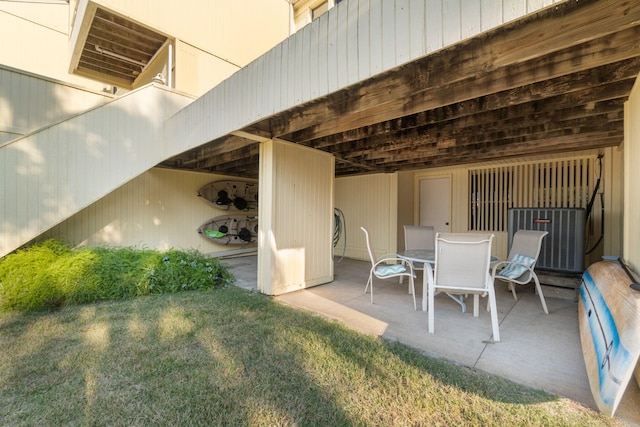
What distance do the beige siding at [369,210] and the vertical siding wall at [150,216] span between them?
11.0 feet

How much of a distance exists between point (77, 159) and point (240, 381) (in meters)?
4.33

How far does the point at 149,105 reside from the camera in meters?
4.65

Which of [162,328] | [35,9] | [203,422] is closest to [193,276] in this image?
[162,328]

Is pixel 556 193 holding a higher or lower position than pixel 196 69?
lower

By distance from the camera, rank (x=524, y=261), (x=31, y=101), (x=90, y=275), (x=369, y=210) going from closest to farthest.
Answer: (x=524, y=261) < (x=90, y=275) < (x=31, y=101) < (x=369, y=210)

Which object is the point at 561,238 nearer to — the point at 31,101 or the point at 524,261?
the point at 524,261

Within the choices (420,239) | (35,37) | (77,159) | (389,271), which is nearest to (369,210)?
(420,239)

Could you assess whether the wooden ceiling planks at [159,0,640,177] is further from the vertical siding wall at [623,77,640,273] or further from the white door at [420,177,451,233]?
the white door at [420,177,451,233]

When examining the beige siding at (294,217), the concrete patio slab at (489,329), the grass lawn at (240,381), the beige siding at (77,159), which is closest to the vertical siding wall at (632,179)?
the concrete patio slab at (489,329)

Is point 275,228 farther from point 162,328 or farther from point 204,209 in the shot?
point 204,209

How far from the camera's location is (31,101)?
4430mm

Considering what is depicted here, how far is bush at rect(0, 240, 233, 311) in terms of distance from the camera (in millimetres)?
3236

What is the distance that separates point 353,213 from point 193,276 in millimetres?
4390

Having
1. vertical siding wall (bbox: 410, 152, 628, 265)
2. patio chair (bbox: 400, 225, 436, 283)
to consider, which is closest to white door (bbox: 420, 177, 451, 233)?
vertical siding wall (bbox: 410, 152, 628, 265)
